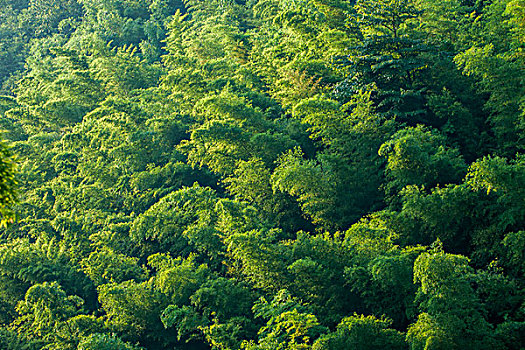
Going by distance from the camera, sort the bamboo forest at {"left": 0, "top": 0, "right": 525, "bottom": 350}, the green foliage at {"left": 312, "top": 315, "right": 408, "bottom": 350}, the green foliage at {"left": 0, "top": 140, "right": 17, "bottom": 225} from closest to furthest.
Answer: the green foliage at {"left": 0, "top": 140, "right": 17, "bottom": 225} < the green foliage at {"left": 312, "top": 315, "right": 408, "bottom": 350} < the bamboo forest at {"left": 0, "top": 0, "right": 525, "bottom": 350}

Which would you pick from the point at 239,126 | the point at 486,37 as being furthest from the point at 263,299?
the point at 486,37

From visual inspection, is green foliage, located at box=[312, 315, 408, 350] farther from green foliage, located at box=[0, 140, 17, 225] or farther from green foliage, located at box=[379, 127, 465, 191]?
green foliage, located at box=[0, 140, 17, 225]

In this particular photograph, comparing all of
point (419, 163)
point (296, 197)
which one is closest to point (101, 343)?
point (296, 197)

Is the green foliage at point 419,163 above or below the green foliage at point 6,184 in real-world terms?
above

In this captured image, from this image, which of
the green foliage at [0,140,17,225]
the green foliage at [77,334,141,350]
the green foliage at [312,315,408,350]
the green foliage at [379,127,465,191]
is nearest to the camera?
the green foliage at [0,140,17,225]

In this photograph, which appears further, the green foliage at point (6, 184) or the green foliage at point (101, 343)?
the green foliage at point (101, 343)

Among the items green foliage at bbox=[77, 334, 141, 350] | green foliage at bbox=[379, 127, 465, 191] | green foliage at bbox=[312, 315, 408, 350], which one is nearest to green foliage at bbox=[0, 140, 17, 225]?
green foliage at bbox=[312, 315, 408, 350]

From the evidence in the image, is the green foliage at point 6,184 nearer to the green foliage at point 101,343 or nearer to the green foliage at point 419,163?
the green foliage at point 101,343

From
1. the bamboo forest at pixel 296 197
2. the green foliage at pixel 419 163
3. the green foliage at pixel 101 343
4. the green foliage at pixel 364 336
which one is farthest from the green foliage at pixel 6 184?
the green foliage at pixel 419 163

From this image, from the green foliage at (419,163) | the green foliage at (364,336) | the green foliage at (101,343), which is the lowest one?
the green foliage at (101,343)

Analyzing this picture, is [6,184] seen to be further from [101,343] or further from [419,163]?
[419,163]
